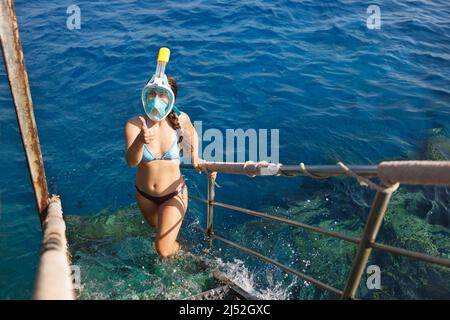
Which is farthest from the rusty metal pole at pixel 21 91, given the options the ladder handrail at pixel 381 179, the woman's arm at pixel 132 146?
the ladder handrail at pixel 381 179

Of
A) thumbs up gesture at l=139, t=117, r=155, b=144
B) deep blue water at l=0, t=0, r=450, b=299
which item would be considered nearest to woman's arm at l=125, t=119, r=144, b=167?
thumbs up gesture at l=139, t=117, r=155, b=144

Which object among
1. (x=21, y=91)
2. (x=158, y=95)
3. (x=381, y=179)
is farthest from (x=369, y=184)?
(x=21, y=91)

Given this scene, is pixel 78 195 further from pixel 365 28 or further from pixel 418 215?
→ pixel 365 28

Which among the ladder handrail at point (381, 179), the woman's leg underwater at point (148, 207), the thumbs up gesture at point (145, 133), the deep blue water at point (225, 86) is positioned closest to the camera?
the ladder handrail at point (381, 179)

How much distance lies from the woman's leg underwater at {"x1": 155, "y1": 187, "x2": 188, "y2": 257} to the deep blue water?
1629mm

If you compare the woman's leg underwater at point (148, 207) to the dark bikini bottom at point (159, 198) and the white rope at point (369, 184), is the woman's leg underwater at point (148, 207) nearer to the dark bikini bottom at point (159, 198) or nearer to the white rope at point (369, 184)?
the dark bikini bottom at point (159, 198)

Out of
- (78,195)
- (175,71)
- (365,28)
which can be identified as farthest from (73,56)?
(365,28)

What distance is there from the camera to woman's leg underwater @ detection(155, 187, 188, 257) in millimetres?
4055

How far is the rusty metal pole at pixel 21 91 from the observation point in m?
2.75

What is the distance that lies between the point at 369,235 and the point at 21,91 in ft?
8.80

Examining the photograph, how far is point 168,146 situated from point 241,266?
1.74m

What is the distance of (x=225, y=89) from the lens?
880 centimetres

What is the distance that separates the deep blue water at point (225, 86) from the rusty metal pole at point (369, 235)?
3.69 m

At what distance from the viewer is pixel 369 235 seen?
1853mm
